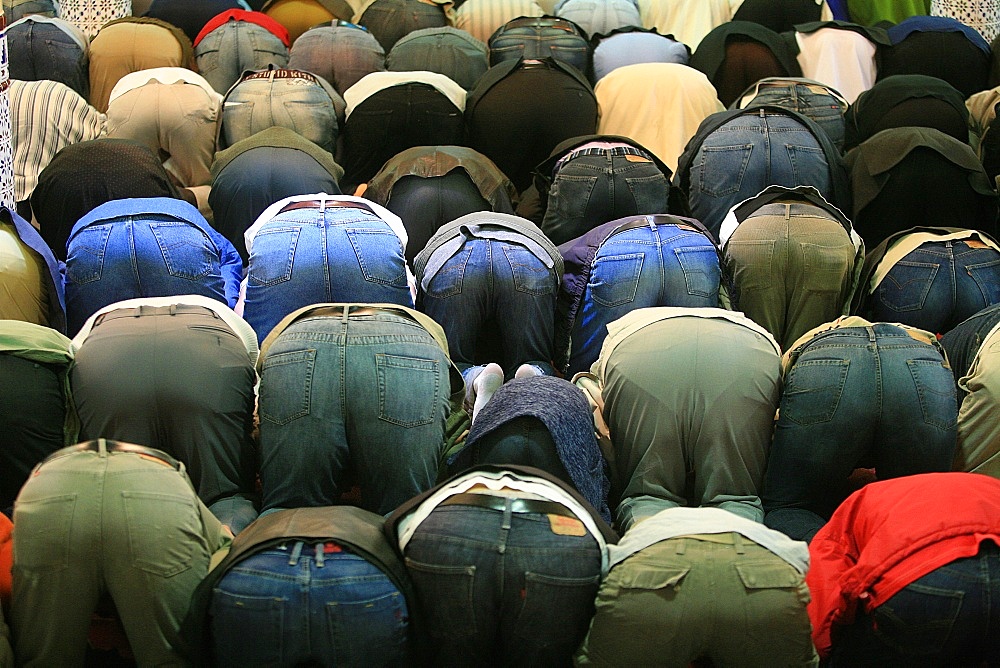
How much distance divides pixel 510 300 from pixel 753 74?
2246 mm

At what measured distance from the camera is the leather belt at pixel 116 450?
3040mm

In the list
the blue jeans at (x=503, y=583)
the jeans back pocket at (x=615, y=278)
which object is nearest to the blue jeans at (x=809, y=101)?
the jeans back pocket at (x=615, y=278)

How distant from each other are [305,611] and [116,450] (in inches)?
23.1

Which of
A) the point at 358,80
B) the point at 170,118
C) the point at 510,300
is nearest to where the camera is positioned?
the point at 510,300

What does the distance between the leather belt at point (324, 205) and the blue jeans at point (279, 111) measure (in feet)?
3.35

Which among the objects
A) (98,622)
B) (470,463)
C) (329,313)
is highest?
(329,313)

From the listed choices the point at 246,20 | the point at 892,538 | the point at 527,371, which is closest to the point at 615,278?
the point at 527,371

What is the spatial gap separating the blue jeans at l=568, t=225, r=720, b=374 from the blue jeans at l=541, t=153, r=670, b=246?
0.42 metres

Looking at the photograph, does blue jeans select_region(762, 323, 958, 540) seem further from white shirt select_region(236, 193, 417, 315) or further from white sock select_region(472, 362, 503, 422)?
white shirt select_region(236, 193, 417, 315)

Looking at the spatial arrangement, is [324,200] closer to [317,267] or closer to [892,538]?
[317,267]

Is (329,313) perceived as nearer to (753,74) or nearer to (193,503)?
(193,503)

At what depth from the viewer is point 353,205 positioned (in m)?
4.25

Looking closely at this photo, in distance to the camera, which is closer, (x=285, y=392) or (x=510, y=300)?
(x=285, y=392)

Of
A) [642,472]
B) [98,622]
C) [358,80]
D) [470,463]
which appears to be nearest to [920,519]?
[642,472]
